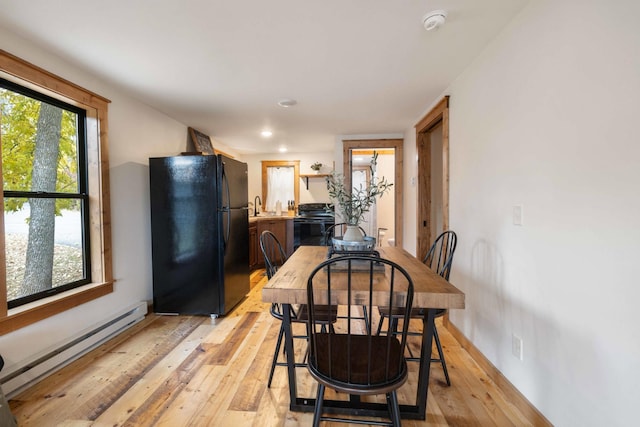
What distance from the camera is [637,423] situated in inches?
39.7

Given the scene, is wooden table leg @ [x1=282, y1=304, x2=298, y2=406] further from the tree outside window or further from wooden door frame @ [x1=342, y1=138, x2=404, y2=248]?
wooden door frame @ [x1=342, y1=138, x2=404, y2=248]

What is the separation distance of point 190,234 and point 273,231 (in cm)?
232

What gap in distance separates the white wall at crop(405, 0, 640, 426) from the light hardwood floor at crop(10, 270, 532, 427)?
295mm

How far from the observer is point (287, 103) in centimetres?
294

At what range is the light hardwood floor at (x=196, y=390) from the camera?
1.57 m

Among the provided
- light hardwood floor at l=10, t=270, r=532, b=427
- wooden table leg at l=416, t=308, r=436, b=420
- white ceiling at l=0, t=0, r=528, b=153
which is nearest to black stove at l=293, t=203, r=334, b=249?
white ceiling at l=0, t=0, r=528, b=153

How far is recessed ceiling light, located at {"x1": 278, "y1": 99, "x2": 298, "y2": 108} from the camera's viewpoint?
287 cm

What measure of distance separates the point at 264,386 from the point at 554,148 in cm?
213

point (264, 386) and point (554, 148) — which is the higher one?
point (554, 148)

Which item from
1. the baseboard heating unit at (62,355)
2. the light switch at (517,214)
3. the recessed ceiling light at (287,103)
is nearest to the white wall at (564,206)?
the light switch at (517,214)

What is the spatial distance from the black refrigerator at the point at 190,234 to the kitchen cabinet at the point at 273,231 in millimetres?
1893

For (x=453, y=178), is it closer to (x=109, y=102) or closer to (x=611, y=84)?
(x=611, y=84)

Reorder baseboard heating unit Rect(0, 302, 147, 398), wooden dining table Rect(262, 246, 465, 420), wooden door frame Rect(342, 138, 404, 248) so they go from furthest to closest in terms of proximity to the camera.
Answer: wooden door frame Rect(342, 138, 404, 248) < baseboard heating unit Rect(0, 302, 147, 398) < wooden dining table Rect(262, 246, 465, 420)

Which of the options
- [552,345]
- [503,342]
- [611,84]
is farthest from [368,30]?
[503,342]
